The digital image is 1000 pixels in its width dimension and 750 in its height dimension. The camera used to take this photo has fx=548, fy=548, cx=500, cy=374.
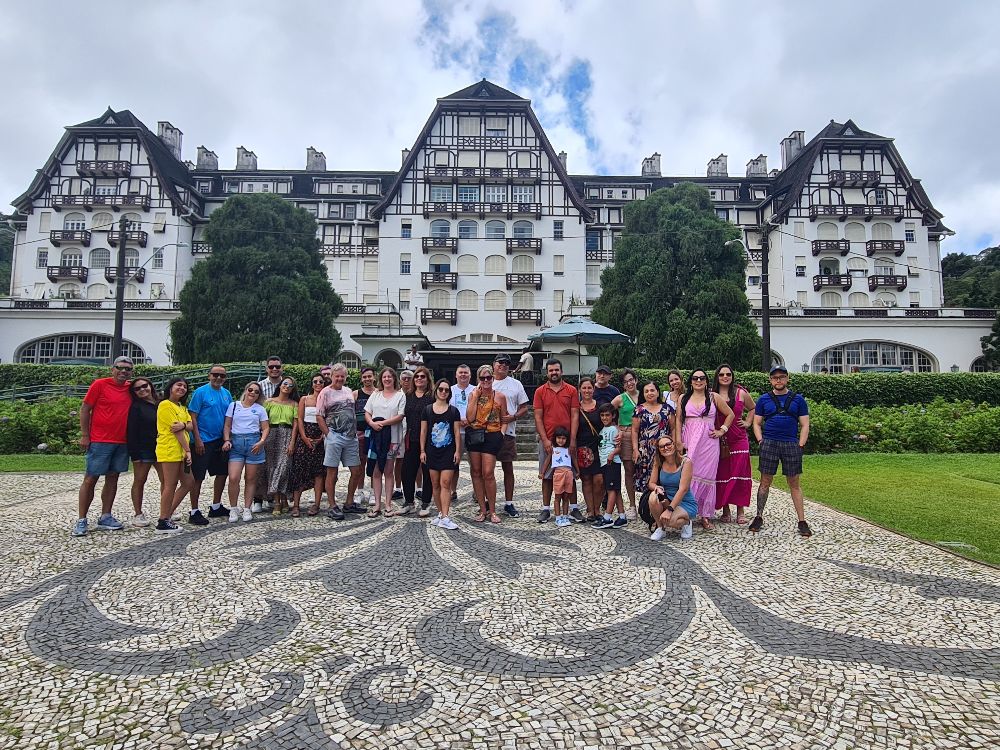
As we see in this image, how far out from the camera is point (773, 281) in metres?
41.7

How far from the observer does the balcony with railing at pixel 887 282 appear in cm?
3931

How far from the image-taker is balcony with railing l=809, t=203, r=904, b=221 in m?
39.8

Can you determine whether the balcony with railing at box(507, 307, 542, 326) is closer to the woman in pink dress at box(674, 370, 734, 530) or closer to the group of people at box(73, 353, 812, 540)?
the group of people at box(73, 353, 812, 540)

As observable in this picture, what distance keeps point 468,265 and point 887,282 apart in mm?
30094

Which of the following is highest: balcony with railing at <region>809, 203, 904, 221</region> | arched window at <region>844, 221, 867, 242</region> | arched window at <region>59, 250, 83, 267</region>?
balcony with railing at <region>809, 203, 904, 221</region>

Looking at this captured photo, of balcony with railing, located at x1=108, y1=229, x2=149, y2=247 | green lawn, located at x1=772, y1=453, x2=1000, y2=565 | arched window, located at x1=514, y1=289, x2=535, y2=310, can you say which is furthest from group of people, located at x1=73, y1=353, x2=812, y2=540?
balcony with railing, located at x1=108, y1=229, x2=149, y2=247

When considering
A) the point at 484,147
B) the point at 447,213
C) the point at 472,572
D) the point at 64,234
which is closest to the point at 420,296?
the point at 447,213

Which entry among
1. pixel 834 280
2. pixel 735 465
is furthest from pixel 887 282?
pixel 735 465

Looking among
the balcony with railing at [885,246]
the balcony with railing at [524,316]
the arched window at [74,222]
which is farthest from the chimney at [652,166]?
the arched window at [74,222]

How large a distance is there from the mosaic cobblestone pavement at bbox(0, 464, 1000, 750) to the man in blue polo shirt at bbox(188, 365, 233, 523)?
3.37ft

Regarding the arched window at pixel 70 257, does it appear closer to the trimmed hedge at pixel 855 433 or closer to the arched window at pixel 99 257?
the arched window at pixel 99 257

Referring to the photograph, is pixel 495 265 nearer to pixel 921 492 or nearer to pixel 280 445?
pixel 921 492

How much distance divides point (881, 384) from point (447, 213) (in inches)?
1100

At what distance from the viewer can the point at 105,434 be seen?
6.28 m
